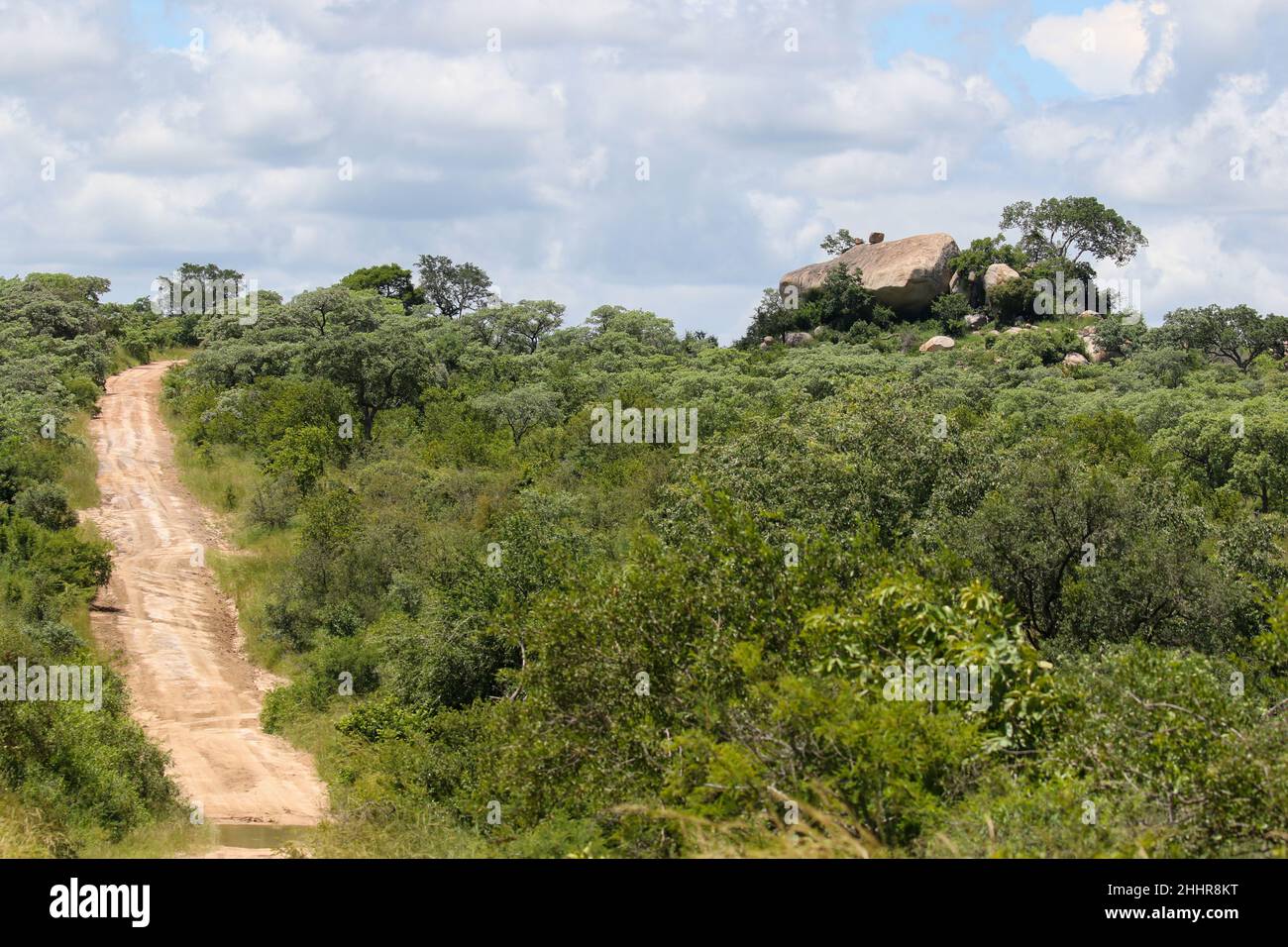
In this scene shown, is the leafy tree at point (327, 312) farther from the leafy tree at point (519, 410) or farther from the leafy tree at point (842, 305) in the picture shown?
the leafy tree at point (842, 305)

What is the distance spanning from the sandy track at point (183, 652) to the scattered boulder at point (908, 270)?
142 ft

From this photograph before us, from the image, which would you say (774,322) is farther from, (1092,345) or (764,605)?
(764,605)

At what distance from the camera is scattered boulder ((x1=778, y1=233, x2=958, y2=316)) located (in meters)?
75.5

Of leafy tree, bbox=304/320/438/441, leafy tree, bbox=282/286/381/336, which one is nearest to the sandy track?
leafy tree, bbox=304/320/438/441

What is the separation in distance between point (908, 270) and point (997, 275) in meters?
5.14

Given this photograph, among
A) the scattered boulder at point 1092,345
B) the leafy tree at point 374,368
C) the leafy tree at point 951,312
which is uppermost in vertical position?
the leafy tree at point 951,312

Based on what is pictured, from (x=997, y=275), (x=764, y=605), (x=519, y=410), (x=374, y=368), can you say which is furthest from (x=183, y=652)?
(x=997, y=275)

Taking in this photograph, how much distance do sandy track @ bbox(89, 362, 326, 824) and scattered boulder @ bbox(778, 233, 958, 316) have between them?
43.3m

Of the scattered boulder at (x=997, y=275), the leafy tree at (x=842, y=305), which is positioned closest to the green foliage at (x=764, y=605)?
the scattered boulder at (x=997, y=275)

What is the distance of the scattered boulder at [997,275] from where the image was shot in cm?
7406

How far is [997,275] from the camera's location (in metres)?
74.9

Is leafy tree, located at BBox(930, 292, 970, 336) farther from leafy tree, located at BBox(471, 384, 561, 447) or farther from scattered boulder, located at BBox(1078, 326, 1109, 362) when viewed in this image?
leafy tree, located at BBox(471, 384, 561, 447)
